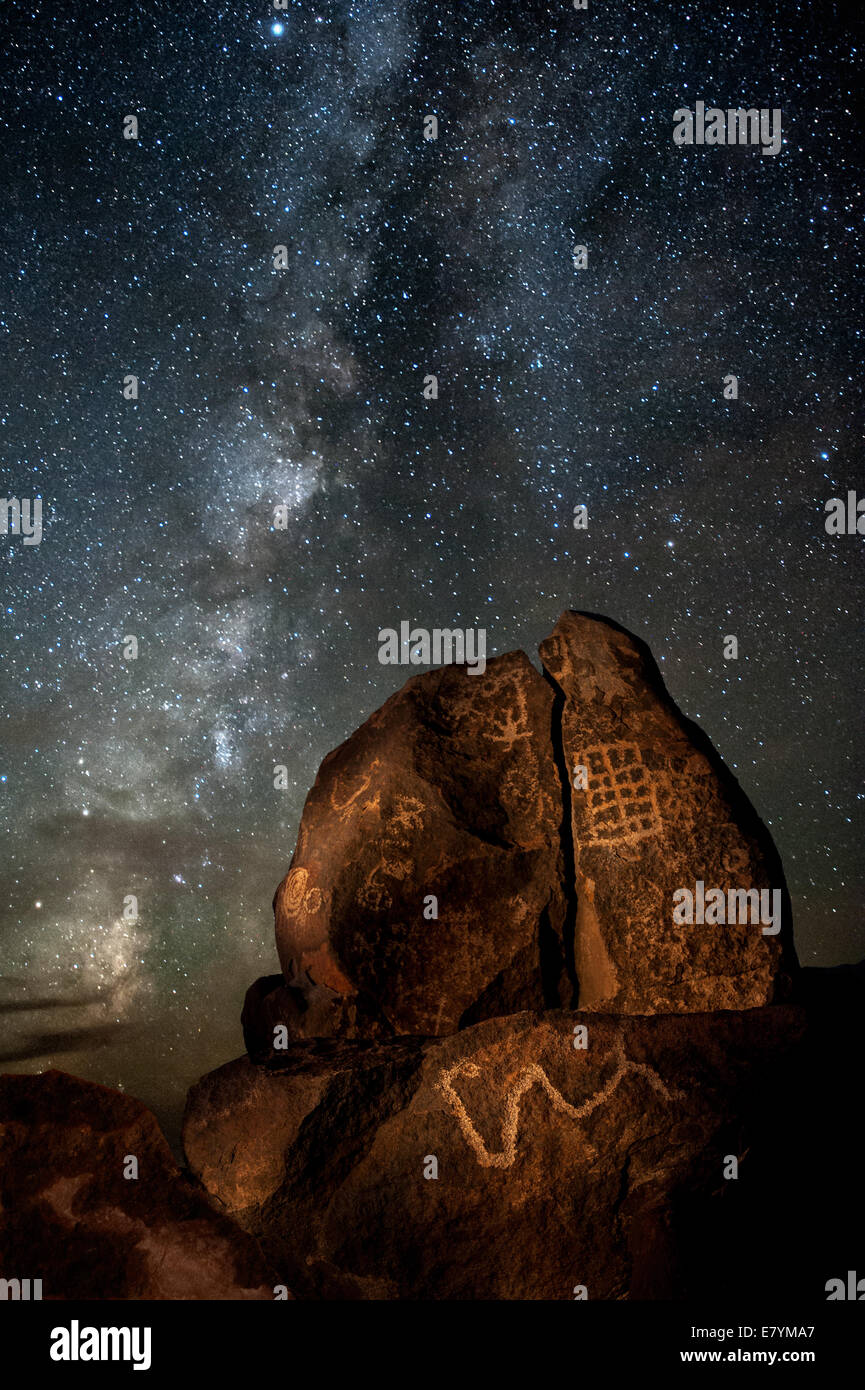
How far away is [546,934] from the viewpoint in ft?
17.0

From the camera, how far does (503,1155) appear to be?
13.6 feet

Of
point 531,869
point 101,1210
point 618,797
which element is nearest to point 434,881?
point 531,869

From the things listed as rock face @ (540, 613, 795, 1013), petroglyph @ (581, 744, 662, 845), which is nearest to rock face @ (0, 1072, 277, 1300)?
rock face @ (540, 613, 795, 1013)

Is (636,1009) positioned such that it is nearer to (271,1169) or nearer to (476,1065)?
(476,1065)

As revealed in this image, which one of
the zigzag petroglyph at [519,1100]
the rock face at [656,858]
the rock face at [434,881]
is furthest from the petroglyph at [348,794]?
the zigzag petroglyph at [519,1100]

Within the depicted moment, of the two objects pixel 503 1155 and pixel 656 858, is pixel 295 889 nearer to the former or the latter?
pixel 503 1155

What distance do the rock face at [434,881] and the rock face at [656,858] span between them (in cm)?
22

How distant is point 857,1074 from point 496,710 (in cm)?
283

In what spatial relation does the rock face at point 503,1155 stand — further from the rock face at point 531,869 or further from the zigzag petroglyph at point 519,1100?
the rock face at point 531,869

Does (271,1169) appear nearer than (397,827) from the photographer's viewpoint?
Yes

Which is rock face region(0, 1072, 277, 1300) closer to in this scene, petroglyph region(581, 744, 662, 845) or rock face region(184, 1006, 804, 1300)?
rock face region(184, 1006, 804, 1300)

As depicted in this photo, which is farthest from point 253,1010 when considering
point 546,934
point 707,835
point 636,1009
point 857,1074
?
point 857,1074

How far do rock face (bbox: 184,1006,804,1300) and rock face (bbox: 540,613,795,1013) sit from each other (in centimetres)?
45

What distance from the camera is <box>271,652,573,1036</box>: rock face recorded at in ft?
16.9
